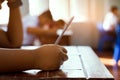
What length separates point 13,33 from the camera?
3.00ft

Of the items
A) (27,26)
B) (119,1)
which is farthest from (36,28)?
(119,1)

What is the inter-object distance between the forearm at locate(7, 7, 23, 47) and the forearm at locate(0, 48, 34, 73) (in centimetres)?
21

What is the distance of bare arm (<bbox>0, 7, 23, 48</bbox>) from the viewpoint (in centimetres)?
90

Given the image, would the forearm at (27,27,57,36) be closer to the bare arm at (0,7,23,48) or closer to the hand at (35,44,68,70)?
the bare arm at (0,7,23,48)

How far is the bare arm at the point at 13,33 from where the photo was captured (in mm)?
900

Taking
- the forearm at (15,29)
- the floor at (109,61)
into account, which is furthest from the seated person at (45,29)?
the forearm at (15,29)

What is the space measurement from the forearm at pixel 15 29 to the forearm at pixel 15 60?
0.21 m

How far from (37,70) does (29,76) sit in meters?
0.05

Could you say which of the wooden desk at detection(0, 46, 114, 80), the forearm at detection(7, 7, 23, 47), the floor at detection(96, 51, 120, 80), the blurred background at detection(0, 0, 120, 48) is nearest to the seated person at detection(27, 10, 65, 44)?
the blurred background at detection(0, 0, 120, 48)

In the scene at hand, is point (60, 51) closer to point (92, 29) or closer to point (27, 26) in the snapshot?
point (27, 26)

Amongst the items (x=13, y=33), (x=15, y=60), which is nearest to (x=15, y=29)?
(x=13, y=33)

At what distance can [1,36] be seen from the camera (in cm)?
91

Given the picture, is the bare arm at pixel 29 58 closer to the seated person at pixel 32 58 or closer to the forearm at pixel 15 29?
the seated person at pixel 32 58

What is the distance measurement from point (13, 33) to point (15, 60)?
0.23 meters
